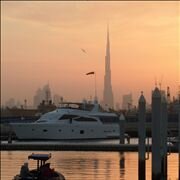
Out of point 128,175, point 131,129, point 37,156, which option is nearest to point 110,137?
point 131,129

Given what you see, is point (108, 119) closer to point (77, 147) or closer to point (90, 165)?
point (77, 147)

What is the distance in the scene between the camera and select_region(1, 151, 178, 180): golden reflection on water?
34.7 m

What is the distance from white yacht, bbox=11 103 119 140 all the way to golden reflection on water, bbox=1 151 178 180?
21.5 metres

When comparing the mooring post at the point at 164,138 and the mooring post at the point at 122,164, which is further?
the mooring post at the point at 122,164

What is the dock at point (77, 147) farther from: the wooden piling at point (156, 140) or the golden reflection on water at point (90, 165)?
the wooden piling at point (156, 140)

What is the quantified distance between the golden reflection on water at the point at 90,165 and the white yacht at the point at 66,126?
70.6 feet

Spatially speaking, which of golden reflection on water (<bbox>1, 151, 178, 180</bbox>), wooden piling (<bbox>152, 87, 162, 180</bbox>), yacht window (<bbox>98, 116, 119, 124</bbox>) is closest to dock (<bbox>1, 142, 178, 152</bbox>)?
golden reflection on water (<bbox>1, 151, 178, 180</bbox>)

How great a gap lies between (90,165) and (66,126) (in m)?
34.9

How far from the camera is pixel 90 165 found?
40812 mm

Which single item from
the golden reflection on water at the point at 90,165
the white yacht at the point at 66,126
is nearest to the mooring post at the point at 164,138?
the golden reflection on water at the point at 90,165

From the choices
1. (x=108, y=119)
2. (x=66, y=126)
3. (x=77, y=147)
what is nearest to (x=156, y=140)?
(x=77, y=147)

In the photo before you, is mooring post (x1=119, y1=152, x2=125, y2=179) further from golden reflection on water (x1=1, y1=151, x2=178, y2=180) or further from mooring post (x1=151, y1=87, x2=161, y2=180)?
mooring post (x1=151, y1=87, x2=161, y2=180)

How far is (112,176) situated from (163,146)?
730 cm

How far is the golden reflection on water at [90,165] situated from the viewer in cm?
3466
